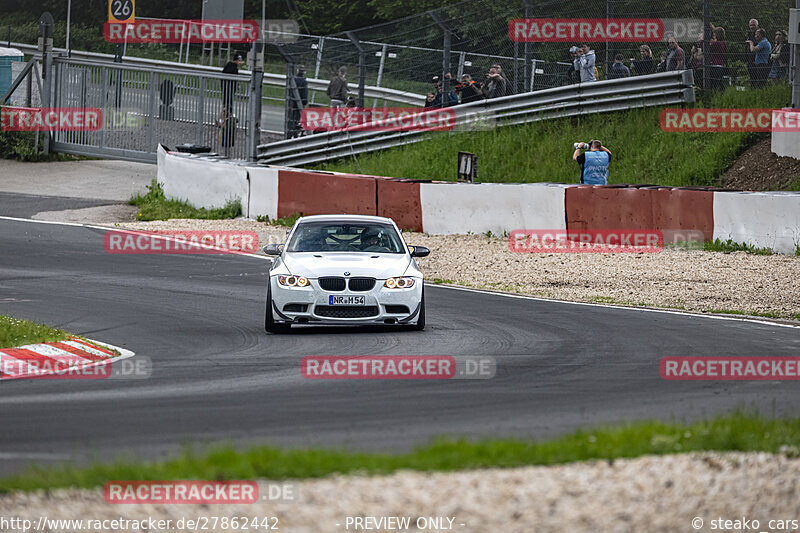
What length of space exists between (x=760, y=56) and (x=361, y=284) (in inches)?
521

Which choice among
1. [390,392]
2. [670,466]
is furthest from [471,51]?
[670,466]

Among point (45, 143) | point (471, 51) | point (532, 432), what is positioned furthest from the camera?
point (45, 143)

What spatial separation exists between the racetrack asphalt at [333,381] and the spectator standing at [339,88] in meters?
12.3

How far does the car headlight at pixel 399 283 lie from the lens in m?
13.0

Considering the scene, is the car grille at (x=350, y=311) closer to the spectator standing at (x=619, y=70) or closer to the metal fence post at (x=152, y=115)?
the spectator standing at (x=619, y=70)

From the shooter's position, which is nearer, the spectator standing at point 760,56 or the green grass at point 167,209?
the spectator standing at point 760,56

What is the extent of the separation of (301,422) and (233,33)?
118ft

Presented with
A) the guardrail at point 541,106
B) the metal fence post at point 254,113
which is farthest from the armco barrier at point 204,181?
the guardrail at point 541,106

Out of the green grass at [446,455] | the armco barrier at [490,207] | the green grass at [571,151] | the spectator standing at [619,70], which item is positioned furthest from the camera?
the spectator standing at [619,70]

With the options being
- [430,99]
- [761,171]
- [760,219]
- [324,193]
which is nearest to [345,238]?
[760,219]

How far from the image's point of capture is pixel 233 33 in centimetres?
4250

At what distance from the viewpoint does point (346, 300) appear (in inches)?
509

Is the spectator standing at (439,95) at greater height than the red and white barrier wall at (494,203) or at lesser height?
greater

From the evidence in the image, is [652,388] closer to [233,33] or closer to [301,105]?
[301,105]
